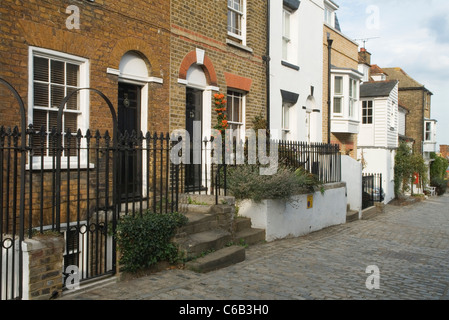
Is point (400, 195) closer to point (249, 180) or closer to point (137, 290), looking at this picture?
point (249, 180)

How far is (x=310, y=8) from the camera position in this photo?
1576 cm

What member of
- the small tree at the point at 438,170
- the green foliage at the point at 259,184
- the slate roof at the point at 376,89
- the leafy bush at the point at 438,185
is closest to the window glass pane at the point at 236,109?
the green foliage at the point at 259,184

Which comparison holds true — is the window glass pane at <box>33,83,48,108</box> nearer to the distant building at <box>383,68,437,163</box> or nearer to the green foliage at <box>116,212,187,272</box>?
the green foliage at <box>116,212,187,272</box>

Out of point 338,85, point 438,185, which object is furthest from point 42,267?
point 438,185

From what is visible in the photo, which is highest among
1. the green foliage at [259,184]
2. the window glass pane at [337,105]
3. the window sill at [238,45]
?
the window sill at [238,45]

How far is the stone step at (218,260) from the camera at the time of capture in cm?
675

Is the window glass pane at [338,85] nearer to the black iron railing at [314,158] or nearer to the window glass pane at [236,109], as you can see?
the black iron railing at [314,158]

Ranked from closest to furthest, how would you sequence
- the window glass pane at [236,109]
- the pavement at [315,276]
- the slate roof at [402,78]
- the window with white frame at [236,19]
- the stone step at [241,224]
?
1. the pavement at [315,276]
2. the stone step at [241,224]
3. the window with white frame at [236,19]
4. the window glass pane at [236,109]
5. the slate roof at [402,78]

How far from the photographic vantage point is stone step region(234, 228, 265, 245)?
28.5 ft

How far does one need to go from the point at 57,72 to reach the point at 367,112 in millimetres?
22253

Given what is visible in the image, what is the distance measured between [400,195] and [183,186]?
789 inches

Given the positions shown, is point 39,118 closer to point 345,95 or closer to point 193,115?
point 193,115

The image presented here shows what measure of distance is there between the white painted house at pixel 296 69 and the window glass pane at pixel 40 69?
296 inches

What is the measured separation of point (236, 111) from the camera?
40.2ft
